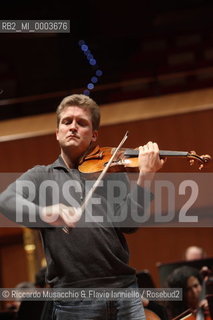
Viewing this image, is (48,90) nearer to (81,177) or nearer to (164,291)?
(164,291)

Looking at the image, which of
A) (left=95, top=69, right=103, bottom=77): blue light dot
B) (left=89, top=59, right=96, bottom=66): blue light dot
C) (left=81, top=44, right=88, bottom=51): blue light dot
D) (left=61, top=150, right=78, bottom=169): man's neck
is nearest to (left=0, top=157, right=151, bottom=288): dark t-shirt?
(left=61, top=150, right=78, bottom=169): man's neck

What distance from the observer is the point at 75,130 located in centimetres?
237

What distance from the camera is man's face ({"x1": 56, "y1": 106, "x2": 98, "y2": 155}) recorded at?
93.0 inches

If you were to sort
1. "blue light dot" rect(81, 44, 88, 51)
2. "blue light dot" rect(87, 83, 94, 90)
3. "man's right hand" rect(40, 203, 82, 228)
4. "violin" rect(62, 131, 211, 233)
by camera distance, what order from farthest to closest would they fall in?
1. "blue light dot" rect(81, 44, 88, 51)
2. "blue light dot" rect(87, 83, 94, 90)
3. "violin" rect(62, 131, 211, 233)
4. "man's right hand" rect(40, 203, 82, 228)

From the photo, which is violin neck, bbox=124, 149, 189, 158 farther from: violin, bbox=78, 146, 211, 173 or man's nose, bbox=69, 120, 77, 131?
man's nose, bbox=69, 120, 77, 131

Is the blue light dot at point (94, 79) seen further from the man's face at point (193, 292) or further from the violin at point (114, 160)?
the violin at point (114, 160)

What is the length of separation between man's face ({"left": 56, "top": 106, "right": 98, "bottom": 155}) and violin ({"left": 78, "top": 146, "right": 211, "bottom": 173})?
0.05 m

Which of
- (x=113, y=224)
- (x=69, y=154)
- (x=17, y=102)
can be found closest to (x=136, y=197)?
(x=113, y=224)

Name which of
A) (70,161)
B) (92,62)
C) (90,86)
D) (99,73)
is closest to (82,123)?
(70,161)

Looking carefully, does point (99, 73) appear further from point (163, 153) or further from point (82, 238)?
point (82, 238)

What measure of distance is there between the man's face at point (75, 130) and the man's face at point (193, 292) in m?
1.55

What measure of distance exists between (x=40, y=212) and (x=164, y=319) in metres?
1.15

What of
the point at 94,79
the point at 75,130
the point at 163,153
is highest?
the point at 94,79

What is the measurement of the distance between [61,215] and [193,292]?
6.21ft
